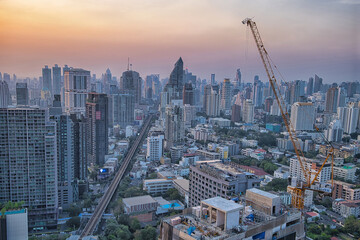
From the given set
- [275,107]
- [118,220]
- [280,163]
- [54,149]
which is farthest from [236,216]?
[275,107]

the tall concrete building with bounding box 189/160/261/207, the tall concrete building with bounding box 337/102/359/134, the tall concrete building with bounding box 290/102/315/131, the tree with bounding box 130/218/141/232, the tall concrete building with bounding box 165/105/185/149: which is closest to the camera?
the tall concrete building with bounding box 189/160/261/207

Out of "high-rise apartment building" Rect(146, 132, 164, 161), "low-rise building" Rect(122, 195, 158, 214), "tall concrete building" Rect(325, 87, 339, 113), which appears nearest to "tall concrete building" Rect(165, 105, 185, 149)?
"high-rise apartment building" Rect(146, 132, 164, 161)

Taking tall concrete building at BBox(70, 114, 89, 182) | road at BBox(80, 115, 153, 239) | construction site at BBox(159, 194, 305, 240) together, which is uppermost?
construction site at BBox(159, 194, 305, 240)

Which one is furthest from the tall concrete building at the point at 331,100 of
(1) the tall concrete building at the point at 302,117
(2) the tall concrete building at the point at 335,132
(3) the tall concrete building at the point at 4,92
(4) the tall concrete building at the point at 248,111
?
(3) the tall concrete building at the point at 4,92

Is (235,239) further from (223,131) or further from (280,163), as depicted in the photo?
(223,131)

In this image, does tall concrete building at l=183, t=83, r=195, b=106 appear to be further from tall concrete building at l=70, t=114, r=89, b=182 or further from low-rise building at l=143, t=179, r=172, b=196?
tall concrete building at l=70, t=114, r=89, b=182
